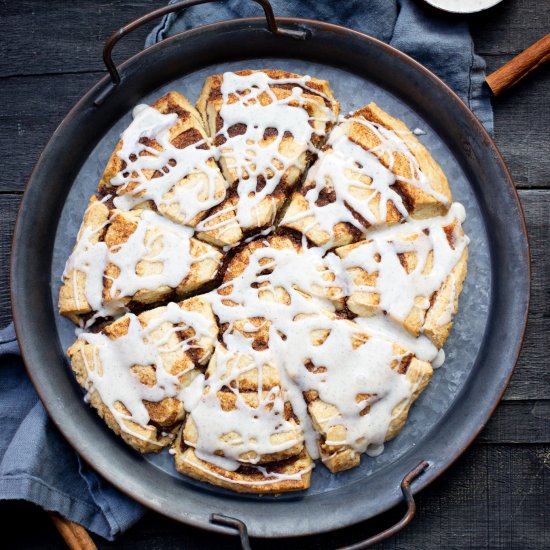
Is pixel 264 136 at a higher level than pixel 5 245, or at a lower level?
higher

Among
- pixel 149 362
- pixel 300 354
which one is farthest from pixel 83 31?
pixel 300 354

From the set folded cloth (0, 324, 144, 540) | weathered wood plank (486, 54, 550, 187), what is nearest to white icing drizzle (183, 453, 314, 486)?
folded cloth (0, 324, 144, 540)

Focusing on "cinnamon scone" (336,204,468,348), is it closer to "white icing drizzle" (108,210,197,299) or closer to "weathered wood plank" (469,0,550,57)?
"white icing drizzle" (108,210,197,299)

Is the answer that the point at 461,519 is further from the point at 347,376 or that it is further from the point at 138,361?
the point at 138,361

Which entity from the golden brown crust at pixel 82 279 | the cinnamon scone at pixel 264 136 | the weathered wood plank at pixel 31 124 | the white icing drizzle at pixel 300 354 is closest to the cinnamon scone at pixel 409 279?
the white icing drizzle at pixel 300 354

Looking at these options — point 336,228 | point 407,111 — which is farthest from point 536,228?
point 336,228

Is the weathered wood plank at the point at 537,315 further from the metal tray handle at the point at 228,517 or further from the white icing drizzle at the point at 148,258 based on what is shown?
the white icing drizzle at the point at 148,258
